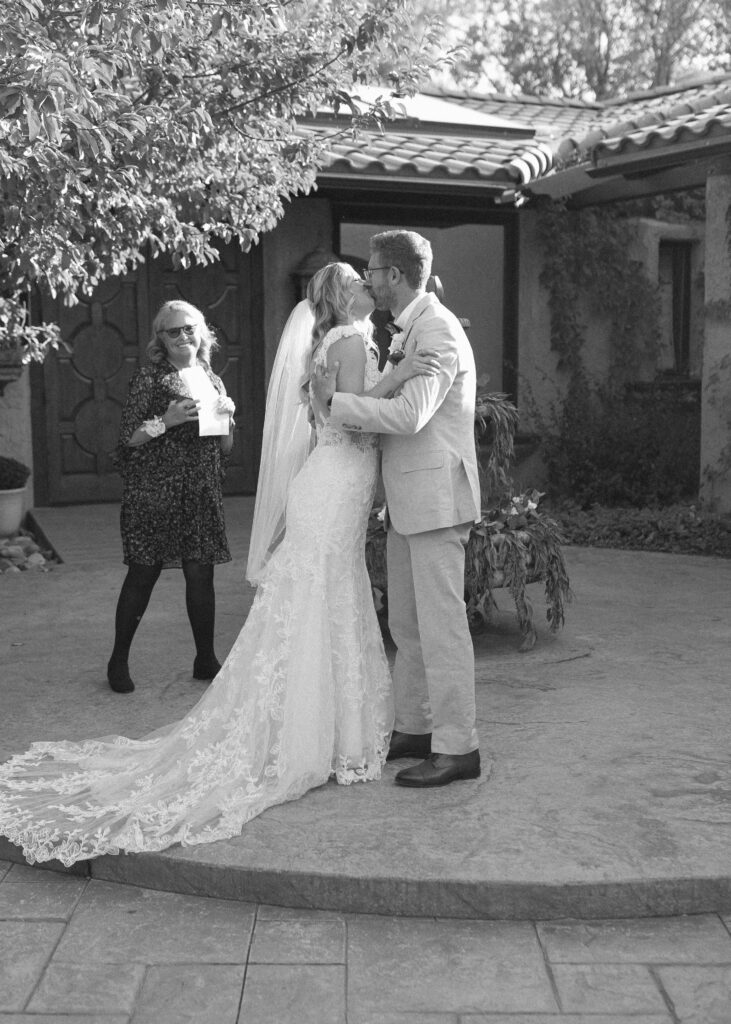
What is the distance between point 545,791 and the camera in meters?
4.00

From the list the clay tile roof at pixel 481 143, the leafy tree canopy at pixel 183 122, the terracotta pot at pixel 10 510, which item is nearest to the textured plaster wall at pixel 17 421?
the terracotta pot at pixel 10 510

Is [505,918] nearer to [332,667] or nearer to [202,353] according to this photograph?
[332,667]

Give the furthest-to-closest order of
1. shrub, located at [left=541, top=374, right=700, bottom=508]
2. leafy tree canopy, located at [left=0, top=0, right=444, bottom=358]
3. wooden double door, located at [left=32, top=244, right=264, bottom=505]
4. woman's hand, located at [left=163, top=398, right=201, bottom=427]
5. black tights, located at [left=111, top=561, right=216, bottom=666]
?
1. shrub, located at [left=541, top=374, right=700, bottom=508]
2. wooden double door, located at [left=32, top=244, right=264, bottom=505]
3. black tights, located at [left=111, top=561, right=216, bottom=666]
4. woman's hand, located at [left=163, top=398, right=201, bottom=427]
5. leafy tree canopy, located at [left=0, top=0, right=444, bottom=358]

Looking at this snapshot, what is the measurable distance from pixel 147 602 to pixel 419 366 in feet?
6.63

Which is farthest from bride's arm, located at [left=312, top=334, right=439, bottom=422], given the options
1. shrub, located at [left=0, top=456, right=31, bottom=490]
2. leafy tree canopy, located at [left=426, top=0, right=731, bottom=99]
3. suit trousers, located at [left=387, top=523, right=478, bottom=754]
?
leafy tree canopy, located at [left=426, top=0, right=731, bottom=99]

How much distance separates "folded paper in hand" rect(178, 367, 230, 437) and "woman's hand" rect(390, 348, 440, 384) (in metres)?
1.47

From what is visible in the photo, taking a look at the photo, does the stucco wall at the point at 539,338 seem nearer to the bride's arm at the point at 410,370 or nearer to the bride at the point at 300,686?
the bride at the point at 300,686

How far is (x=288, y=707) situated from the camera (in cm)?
412

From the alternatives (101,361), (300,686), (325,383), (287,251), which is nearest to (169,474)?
(325,383)

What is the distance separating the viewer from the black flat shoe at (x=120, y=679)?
17.2ft

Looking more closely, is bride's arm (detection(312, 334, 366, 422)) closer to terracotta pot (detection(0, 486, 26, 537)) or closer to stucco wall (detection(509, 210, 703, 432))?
terracotta pot (detection(0, 486, 26, 537))

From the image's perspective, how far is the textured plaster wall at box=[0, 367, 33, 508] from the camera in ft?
32.4

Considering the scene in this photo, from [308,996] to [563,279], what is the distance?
9671mm

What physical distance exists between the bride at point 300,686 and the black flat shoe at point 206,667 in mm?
943
